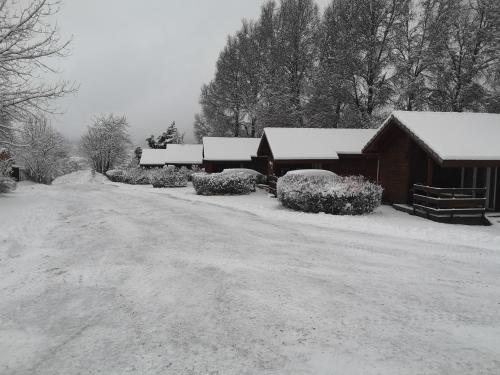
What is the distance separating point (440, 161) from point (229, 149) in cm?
2261

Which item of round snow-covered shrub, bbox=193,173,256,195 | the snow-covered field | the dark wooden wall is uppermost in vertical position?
the dark wooden wall

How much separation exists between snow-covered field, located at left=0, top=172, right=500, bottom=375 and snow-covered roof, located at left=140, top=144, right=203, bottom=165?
36.2 metres

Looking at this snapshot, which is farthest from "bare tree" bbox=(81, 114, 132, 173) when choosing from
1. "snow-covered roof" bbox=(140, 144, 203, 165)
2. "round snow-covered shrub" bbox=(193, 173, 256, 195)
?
"round snow-covered shrub" bbox=(193, 173, 256, 195)

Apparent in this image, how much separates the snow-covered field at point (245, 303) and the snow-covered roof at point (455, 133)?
438 cm

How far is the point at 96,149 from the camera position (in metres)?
69.7

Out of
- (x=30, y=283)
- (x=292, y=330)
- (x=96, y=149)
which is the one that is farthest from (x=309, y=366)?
(x=96, y=149)

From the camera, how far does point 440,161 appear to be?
1240 centimetres

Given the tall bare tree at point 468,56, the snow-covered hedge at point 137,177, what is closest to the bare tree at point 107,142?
the snow-covered hedge at point 137,177

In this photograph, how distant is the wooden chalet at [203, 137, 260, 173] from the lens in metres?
32.0

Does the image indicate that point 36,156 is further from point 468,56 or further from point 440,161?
point 468,56

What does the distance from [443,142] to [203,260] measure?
1121cm

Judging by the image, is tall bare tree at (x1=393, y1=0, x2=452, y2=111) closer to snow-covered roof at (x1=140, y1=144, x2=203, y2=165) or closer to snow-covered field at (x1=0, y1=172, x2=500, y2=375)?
snow-covered field at (x1=0, y1=172, x2=500, y2=375)

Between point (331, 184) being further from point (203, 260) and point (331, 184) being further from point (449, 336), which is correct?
point (449, 336)

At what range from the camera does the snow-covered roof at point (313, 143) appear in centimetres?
2217
